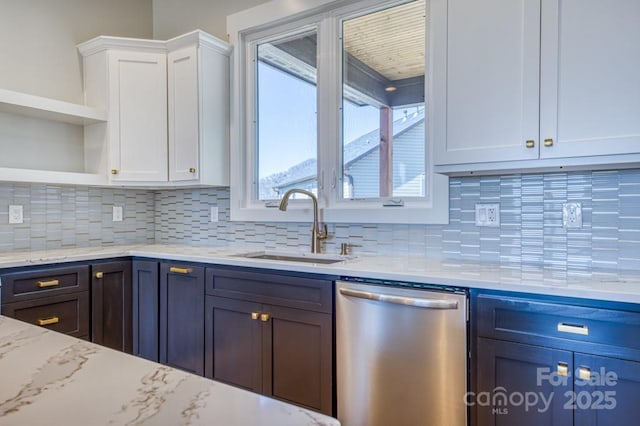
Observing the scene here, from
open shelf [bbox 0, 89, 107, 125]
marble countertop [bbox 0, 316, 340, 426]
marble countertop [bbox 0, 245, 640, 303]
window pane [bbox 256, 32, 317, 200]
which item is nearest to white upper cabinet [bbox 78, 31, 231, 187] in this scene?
open shelf [bbox 0, 89, 107, 125]

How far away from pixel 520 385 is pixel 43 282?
2.38 m

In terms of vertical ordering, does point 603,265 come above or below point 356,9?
below

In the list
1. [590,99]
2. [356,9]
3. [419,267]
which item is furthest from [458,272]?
[356,9]

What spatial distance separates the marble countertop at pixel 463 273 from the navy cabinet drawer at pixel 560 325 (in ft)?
0.16

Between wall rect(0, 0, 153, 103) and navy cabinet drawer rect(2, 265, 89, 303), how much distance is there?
1.26 meters

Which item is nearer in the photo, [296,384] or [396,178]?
[296,384]

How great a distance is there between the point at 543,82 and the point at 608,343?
996 millimetres

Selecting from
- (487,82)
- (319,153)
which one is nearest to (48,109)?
(319,153)

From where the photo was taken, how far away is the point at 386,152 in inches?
92.4

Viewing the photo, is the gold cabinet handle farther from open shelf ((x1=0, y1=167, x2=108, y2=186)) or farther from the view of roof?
open shelf ((x1=0, y1=167, x2=108, y2=186))

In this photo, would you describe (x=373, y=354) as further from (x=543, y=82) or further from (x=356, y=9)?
(x=356, y=9)

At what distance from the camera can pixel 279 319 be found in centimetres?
198

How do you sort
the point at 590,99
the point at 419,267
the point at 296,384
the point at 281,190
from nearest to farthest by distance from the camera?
the point at 590,99
the point at 419,267
the point at 296,384
the point at 281,190

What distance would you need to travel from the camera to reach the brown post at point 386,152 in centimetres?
234
